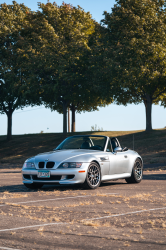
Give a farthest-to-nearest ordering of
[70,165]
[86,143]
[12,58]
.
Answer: [12,58]
[86,143]
[70,165]

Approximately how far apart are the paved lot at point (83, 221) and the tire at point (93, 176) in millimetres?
1115

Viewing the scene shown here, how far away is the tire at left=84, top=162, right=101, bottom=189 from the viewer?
10203 mm

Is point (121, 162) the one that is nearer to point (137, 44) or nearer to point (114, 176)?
point (114, 176)

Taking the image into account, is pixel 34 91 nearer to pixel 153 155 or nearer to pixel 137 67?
pixel 137 67

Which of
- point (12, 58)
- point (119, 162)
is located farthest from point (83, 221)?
point (12, 58)

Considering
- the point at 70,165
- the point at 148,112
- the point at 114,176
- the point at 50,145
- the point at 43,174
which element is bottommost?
the point at 114,176

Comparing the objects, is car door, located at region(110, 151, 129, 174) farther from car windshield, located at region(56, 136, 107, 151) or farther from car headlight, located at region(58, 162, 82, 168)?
car headlight, located at region(58, 162, 82, 168)

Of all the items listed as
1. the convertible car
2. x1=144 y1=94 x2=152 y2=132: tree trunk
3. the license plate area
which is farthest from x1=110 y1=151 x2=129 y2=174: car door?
x1=144 y1=94 x2=152 y2=132: tree trunk

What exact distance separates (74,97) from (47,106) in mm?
6247

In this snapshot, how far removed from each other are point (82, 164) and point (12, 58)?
3203 cm

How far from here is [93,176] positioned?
1041 cm

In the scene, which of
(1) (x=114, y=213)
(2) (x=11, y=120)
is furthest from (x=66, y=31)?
(1) (x=114, y=213)

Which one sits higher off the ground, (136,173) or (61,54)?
(61,54)

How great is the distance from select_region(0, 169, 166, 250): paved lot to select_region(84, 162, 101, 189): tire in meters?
1.11
